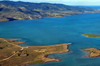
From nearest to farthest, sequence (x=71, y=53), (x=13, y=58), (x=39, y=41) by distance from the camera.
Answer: (x=13, y=58)
(x=71, y=53)
(x=39, y=41)

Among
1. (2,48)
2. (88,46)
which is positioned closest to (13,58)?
(2,48)

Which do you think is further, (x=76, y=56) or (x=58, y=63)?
(x=76, y=56)

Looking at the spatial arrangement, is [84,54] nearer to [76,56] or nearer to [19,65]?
[76,56]

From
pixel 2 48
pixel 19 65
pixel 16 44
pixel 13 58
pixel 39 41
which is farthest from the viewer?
pixel 39 41

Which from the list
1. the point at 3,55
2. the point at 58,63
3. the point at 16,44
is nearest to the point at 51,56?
the point at 58,63

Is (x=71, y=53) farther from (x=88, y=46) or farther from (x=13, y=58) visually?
(x=13, y=58)

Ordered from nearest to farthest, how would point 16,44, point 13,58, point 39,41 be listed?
point 13,58 < point 16,44 < point 39,41

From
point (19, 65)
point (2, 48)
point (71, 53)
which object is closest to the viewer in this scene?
point (19, 65)
